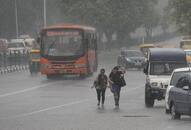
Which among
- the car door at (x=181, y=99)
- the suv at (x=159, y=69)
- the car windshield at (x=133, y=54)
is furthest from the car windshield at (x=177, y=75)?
the car windshield at (x=133, y=54)

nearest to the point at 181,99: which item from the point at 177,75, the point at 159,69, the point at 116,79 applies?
the point at 177,75

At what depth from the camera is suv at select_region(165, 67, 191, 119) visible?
75.9 feet

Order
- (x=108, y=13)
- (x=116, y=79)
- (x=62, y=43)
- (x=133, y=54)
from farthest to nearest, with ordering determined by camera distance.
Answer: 1. (x=108, y=13)
2. (x=133, y=54)
3. (x=62, y=43)
4. (x=116, y=79)

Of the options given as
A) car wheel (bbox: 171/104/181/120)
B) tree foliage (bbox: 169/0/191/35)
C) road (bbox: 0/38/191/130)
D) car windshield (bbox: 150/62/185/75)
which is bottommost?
road (bbox: 0/38/191/130)

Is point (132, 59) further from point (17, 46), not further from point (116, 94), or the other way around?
point (116, 94)

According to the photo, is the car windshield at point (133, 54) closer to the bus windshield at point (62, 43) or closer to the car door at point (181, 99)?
the bus windshield at point (62, 43)

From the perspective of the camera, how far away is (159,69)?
103 ft

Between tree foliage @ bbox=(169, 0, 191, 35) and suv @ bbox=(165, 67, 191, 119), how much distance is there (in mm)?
36501

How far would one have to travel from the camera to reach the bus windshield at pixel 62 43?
48969mm

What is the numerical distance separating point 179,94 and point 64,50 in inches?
1004

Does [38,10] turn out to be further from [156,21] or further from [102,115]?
[102,115]

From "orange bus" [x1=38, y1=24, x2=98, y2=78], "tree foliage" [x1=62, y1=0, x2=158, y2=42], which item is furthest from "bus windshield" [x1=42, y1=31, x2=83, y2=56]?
"tree foliage" [x1=62, y1=0, x2=158, y2=42]

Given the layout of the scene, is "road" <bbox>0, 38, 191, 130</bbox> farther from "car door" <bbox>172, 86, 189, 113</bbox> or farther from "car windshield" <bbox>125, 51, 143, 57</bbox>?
"car windshield" <bbox>125, 51, 143, 57</bbox>

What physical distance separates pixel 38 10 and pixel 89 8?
15745 mm
